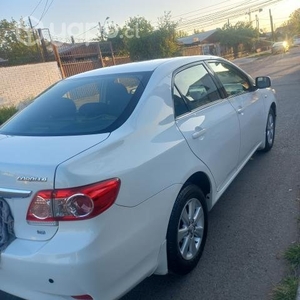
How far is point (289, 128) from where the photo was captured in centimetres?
610

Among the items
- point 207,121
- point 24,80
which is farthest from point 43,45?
point 207,121

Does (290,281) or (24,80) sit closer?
(290,281)

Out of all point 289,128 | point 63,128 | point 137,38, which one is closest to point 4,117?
point 289,128

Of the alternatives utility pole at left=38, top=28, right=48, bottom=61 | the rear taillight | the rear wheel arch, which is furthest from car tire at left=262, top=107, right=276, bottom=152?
utility pole at left=38, top=28, right=48, bottom=61

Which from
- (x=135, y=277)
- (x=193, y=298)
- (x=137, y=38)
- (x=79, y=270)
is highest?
(x=137, y=38)

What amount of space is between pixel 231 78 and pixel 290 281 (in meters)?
2.44

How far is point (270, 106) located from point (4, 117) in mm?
10088

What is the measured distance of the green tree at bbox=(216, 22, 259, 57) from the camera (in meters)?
50.5

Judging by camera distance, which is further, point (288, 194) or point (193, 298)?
point (288, 194)

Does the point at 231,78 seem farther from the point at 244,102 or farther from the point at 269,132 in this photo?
the point at 269,132

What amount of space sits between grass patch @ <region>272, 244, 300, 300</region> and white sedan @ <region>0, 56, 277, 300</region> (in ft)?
2.14

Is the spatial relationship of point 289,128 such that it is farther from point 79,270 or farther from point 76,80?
point 79,270

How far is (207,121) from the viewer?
2871 millimetres

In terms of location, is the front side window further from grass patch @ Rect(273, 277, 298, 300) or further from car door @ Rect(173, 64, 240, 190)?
grass patch @ Rect(273, 277, 298, 300)
